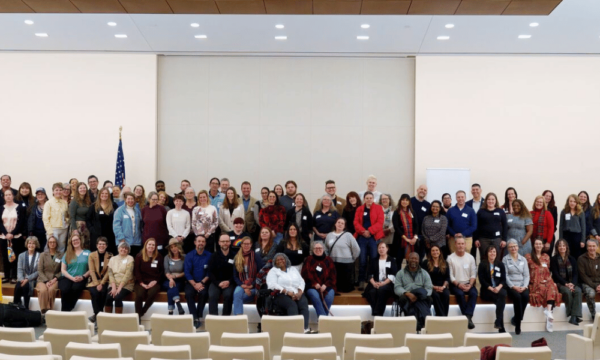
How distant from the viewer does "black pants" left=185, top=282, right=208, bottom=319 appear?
8.42 metres

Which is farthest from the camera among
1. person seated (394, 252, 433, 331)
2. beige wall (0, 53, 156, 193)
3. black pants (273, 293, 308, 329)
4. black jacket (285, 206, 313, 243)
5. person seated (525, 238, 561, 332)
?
beige wall (0, 53, 156, 193)

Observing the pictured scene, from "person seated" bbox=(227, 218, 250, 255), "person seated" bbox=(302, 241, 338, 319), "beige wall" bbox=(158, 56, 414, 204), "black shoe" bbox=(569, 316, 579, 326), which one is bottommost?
"black shoe" bbox=(569, 316, 579, 326)

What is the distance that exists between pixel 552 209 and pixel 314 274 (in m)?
4.42

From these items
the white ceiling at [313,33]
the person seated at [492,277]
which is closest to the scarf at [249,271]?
the person seated at [492,277]

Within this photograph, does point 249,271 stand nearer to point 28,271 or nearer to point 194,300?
point 194,300

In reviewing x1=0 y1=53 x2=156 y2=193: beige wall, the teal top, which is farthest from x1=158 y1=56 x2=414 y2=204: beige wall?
the teal top

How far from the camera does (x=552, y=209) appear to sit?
1016 cm

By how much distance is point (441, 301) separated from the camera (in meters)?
8.47

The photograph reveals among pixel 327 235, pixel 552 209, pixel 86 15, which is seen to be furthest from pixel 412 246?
pixel 86 15

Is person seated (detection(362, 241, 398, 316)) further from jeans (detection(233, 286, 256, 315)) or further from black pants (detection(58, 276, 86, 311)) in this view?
black pants (detection(58, 276, 86, 311))

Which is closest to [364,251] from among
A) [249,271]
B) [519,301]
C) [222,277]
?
[249,271]

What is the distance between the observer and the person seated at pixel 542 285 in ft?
28.1

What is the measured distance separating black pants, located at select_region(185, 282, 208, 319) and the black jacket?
164cm

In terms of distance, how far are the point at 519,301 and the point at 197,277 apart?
4.43m
